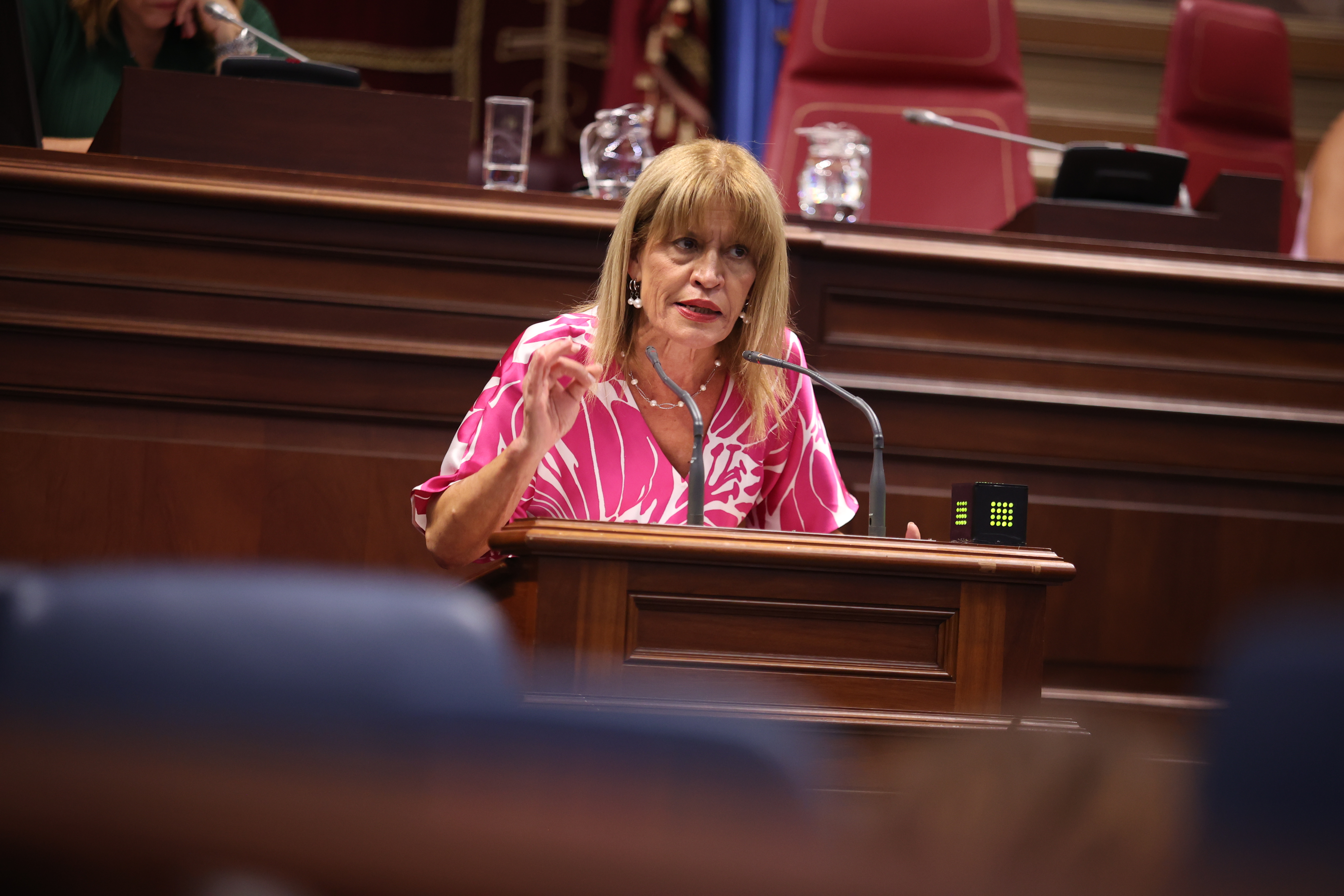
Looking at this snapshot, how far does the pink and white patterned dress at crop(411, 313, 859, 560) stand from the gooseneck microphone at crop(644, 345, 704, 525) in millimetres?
124

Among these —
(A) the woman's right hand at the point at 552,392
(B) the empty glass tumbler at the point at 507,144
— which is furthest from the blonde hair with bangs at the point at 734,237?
(B) the empty glass tumbler at the point at 507,144

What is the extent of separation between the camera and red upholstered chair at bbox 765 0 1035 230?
2850 millimetres

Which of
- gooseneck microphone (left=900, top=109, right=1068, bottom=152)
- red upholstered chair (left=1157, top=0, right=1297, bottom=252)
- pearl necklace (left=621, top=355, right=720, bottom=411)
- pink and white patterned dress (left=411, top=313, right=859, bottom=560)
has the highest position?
red upholstered chair (left=1157, top=0, right=1297, bottom=252)

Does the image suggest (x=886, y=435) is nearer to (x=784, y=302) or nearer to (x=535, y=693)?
(x=784, y=302)

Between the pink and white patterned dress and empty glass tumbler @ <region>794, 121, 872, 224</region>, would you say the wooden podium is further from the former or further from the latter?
empty glass tumbler @ <region>794, 121, 872, 224</region>

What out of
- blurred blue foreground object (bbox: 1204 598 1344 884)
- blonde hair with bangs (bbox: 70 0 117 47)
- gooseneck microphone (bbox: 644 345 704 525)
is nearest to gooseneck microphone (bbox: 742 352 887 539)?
gooseneck microphone (bbox: 644 345 704 525)

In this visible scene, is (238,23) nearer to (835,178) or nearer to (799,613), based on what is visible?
(835,178)

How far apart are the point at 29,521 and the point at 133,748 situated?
5.88 feet

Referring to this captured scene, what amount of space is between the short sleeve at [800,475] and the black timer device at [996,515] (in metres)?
0.33

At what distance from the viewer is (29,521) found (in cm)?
176

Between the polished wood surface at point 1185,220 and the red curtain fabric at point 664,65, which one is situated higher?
the red curtain fabric at point 664,65

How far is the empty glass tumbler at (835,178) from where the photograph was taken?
2107mm

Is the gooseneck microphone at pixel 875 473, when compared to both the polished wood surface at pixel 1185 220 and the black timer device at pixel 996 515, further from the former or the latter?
the polished wood surface at pixel 1185 220

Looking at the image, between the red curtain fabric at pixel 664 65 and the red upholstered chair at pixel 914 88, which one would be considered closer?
the red upholstered chair at pixel 914 88
